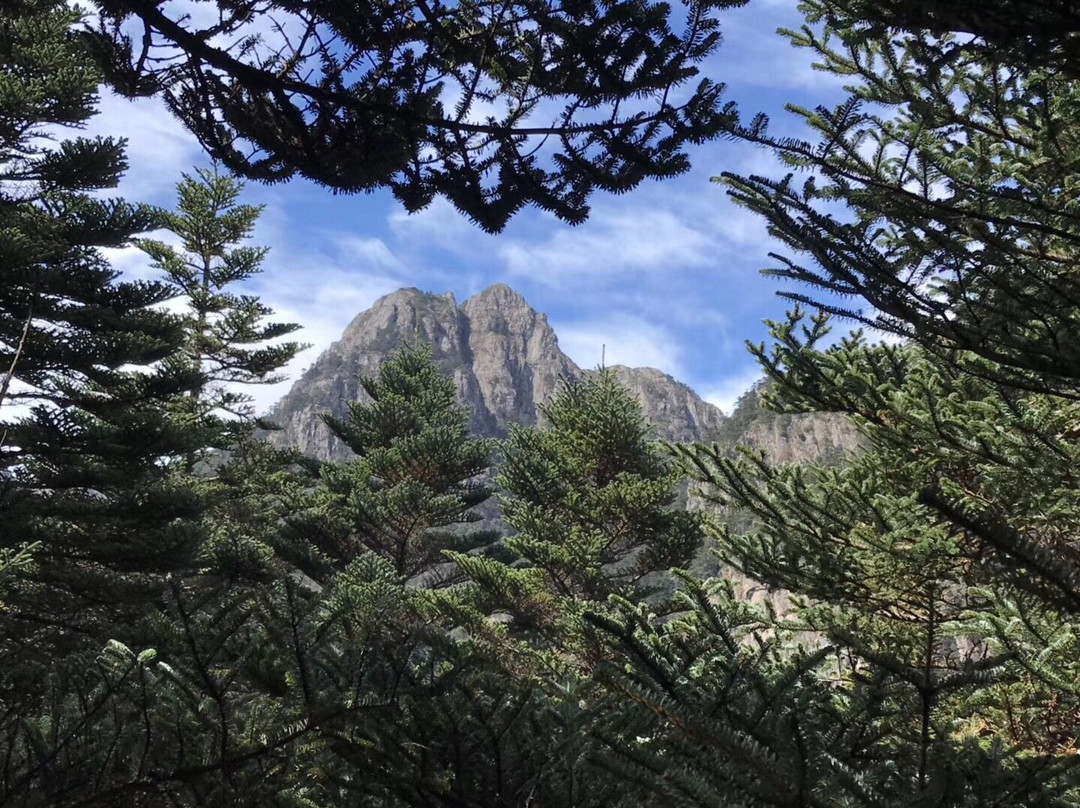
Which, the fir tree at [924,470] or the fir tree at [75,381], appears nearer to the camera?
the fir tree at [924,470]

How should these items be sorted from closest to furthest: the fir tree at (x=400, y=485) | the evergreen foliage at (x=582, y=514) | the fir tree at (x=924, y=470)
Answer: the fir tree at (x=924, y=470) → the evergreen foliage at (x=582, y=514) → the fir tree at (x=400, y=485)

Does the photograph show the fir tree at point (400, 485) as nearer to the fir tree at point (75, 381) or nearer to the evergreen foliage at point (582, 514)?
the evergreen foliage at point (582, 514)

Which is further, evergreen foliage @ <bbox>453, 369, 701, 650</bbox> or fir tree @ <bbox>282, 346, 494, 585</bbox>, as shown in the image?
fir tree @ <bbox>282, 346, 494, 585</bbox>

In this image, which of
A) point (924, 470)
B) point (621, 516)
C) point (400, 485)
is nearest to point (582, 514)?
point (621, 516)

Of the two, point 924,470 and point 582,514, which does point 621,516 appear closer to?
point 582,514

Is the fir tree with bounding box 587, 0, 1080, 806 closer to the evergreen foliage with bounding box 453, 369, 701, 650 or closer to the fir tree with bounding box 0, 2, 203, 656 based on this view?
the evergreen foliage with bounding box 453, 369, 701, 650

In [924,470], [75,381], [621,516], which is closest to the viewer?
[924,470]

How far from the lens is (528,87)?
4.22m

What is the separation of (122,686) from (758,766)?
201 cm

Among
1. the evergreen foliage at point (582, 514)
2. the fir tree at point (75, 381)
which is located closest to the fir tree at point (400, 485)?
the evergreen foliage at point (582, 514)

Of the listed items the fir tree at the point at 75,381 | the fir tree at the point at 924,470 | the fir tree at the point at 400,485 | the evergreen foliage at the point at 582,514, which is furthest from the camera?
the fir tree at the point at 400,485

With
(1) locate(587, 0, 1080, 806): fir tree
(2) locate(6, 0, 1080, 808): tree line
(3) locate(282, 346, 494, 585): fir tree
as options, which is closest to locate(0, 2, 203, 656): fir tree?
(2) locate(6, 0, 1080, 808): tree line

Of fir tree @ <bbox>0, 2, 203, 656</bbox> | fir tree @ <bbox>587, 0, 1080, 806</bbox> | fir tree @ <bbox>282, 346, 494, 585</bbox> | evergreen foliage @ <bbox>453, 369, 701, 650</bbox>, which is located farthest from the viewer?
fir tree @ <bbox>282, 346, 494, 585</bbox>

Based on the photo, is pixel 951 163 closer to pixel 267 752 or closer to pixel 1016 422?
pixel 1016 422
